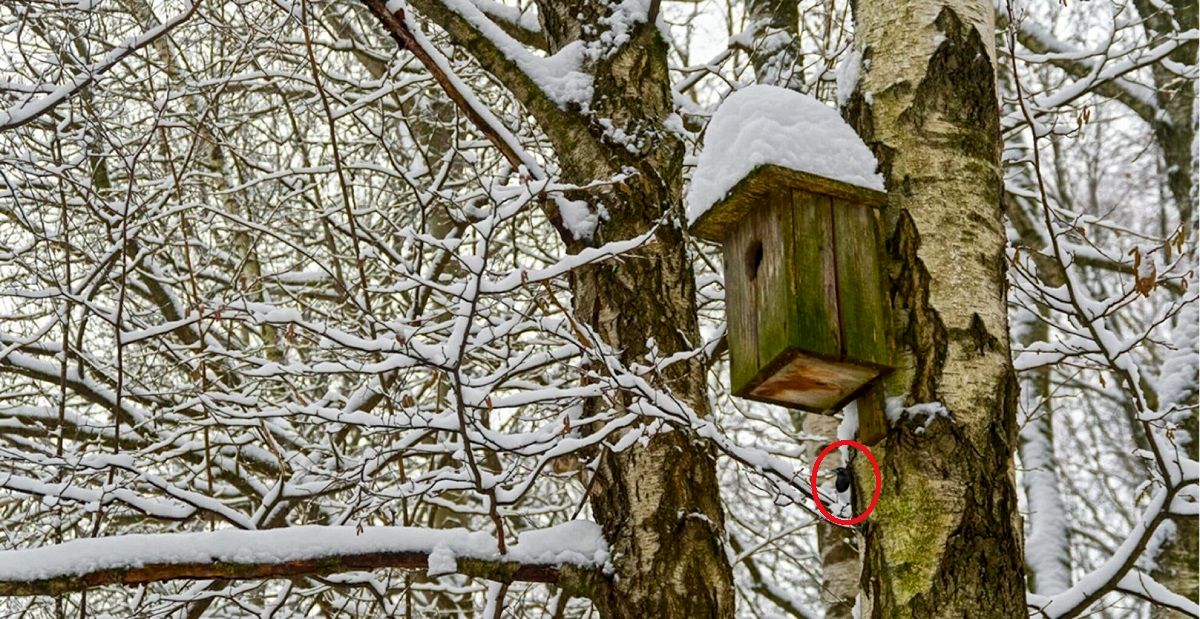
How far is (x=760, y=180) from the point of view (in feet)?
7.42

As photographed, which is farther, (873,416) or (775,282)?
(775,282)

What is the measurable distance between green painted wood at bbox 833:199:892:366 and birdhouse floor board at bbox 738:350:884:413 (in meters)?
0.04

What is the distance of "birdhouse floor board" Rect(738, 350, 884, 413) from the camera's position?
7.04 feet

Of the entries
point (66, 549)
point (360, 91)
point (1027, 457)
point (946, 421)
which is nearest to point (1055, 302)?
point (946, 421)

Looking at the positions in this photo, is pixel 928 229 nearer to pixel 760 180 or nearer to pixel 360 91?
pixel 760 180

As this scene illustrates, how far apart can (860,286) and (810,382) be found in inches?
8.5

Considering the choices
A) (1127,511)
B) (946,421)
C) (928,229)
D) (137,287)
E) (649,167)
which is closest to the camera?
(946,421)

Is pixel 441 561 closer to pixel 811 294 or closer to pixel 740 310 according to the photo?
pixel 740 310

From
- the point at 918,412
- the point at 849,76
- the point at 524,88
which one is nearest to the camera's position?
the point at 918,412

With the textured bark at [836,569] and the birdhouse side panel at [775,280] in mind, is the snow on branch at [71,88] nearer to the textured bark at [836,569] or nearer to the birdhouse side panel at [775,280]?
the birdhouse side panel at [775,280]

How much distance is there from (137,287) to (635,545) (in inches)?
135

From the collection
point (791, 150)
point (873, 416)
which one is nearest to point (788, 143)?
point (791, 150)

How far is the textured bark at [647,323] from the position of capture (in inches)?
111

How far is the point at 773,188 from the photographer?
2.28 meters
